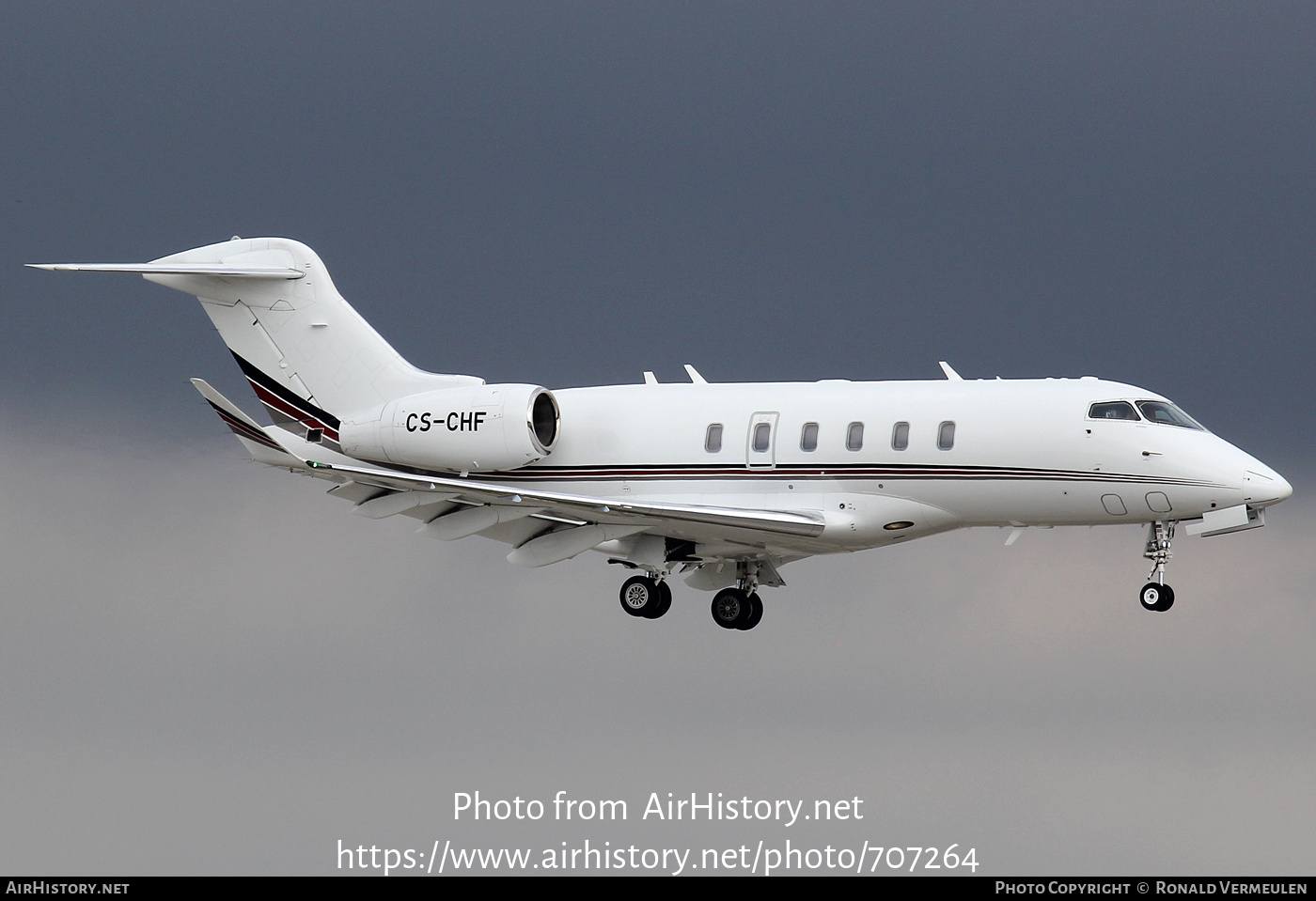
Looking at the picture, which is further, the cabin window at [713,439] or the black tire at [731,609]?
the black tire at [731,609]

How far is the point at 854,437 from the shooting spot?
97.8 ft

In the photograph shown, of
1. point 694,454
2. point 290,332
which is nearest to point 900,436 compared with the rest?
point 694,454

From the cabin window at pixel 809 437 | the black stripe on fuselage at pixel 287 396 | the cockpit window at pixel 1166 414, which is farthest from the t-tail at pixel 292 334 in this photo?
the cockpit window at pixel 1166 414

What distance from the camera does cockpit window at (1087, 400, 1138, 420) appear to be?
28734 mm

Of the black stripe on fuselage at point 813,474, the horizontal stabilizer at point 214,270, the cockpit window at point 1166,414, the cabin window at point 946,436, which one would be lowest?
the black stripe on fuselage at point 813,474

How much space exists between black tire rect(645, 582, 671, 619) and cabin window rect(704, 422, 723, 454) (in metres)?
2.68

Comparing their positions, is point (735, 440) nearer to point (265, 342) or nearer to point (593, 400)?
point (593, 400)

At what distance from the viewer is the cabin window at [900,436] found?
96.5 ft

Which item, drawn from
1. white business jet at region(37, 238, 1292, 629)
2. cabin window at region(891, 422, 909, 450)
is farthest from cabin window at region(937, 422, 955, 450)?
cabin window at region(891, 422, 909, 450)

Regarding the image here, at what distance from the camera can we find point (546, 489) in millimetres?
31625

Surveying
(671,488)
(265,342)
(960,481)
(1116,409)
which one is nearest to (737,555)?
(671,488)

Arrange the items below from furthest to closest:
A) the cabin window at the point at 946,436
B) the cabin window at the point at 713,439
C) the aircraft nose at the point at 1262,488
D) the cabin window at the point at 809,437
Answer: the cabin window at the point at 713,439 → the cabin window at the point at 809,437 → the cabin window at the point at 946,436 → the aircraft nose at the point at 1262,488

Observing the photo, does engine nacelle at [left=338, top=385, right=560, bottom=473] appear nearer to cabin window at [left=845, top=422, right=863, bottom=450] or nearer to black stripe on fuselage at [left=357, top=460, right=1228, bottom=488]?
black stripe on fuselage at [left=357, top=460, right=1228, bottom=488]

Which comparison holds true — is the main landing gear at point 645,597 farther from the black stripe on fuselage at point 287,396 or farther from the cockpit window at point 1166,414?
the cockpit window at point 1166,414
